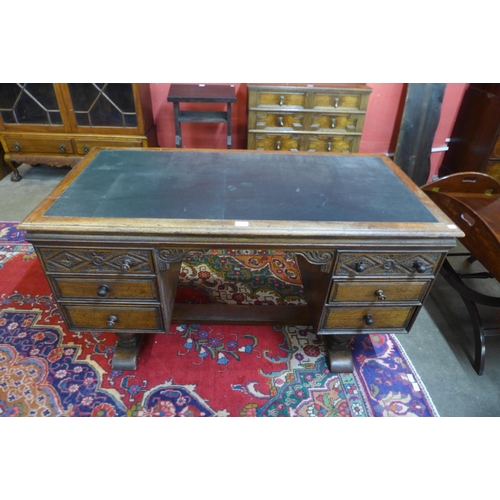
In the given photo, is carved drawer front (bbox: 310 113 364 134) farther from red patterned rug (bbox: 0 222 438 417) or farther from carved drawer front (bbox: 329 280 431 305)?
carved drawer front (bbox: 329 280 431 305)

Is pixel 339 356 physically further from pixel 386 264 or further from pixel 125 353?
pixel 125 353

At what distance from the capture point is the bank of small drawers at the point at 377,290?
131 centimetres

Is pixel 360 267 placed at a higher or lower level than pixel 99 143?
higher

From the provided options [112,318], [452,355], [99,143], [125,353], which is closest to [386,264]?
[452,355]

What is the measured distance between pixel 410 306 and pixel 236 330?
3.00 ft

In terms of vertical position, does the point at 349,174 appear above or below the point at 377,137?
above

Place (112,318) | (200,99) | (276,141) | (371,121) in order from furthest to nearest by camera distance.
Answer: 1. (371,121)
2. (276,141)
3. (200,99)
4. (112,318)

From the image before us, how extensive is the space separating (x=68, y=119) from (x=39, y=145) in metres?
0.40

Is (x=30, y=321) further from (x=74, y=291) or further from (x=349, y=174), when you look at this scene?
(x=349, y=174)

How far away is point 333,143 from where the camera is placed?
3023 mm

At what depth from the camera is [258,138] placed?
2.98 m

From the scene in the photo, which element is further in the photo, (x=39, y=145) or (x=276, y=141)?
(x=39, y=145)

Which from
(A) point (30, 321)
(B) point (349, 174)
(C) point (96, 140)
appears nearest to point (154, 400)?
(A) point (30, 321)

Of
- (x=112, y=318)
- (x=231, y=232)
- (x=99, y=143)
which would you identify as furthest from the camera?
(x=99, y=143)
